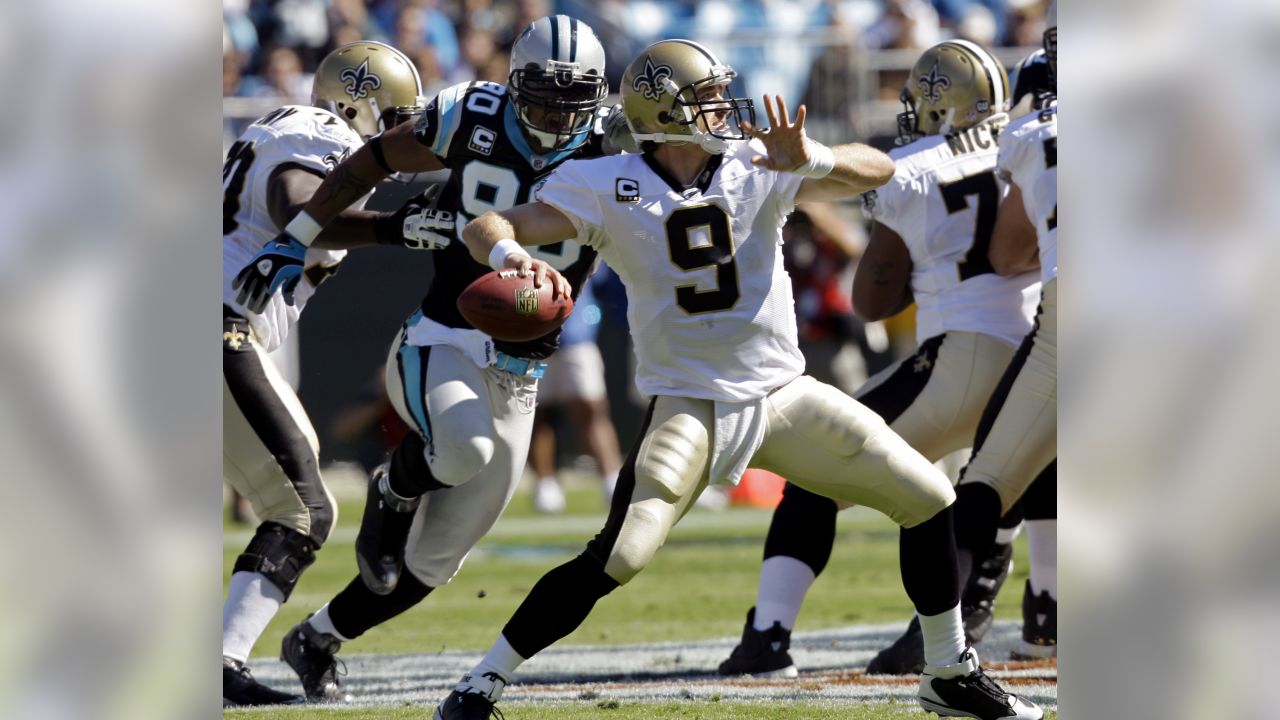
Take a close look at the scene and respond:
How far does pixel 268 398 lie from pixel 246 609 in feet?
1.94

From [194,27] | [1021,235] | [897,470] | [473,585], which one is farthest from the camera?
[473,585]

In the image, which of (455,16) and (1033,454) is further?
(455,16)

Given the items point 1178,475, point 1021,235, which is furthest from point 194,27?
point 1021,235

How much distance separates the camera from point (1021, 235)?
5078 millimetres

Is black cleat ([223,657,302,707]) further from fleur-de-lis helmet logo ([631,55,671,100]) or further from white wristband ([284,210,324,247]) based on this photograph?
fleur-de-lis helmet logo ([631,55,671,100])

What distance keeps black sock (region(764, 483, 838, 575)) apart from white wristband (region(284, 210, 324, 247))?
163 centimetres

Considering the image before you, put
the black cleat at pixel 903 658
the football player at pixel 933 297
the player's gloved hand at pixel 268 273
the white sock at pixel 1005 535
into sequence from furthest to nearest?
the white sock at pixel 1005 535, the football player at pixel 933 297, the black cleat at pixel 903 658, the player's gloved hand at pixel 268 273

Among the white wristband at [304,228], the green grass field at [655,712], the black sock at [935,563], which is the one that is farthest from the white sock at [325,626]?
the black sock at [935,563]

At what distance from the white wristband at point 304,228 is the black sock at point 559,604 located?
53.1 inches

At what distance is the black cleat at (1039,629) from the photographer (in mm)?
5117

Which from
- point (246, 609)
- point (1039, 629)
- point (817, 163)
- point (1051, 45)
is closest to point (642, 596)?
point (1039, 629)

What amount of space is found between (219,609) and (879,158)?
1946mm

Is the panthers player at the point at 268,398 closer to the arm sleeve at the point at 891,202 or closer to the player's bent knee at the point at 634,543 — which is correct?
the player's bent knee at the point at 634,543

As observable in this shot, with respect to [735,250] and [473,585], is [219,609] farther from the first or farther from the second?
[473,585]
